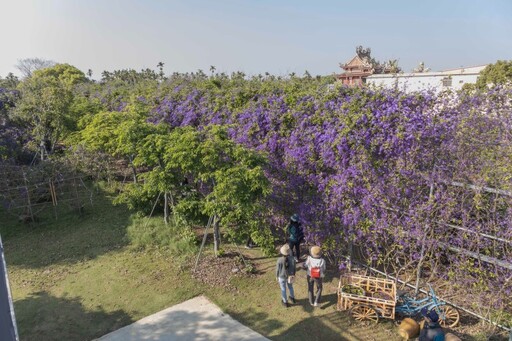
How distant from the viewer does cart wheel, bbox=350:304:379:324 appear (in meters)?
6.34

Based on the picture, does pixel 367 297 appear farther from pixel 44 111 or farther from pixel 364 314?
pixel 44 111

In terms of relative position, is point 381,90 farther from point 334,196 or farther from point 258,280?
point 258,280

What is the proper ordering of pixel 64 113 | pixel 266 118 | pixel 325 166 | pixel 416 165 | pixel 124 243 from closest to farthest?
pixel 416 165 → pixel 325 166 → pixel 266 118 → pixel 124 243 → pixel 64 113

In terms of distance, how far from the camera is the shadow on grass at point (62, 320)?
6.37 meters

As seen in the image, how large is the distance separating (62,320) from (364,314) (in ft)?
18.6

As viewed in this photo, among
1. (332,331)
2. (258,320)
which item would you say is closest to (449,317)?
(332,331)

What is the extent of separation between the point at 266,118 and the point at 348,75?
2682 cm

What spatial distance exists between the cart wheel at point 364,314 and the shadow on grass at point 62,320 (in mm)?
4212

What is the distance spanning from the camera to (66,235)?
1067 centimetres

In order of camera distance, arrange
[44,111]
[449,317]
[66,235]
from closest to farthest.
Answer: [449,317] → [66,235] → [44,111]

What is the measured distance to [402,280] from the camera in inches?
280

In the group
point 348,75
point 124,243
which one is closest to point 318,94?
point 124,243

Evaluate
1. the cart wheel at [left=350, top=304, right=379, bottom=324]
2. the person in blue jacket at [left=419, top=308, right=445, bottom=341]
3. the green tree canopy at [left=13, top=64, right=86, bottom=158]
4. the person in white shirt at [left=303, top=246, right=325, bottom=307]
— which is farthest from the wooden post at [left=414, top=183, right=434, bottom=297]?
the green tree canopy at [left=13, top=64, right=86, bottom=158]

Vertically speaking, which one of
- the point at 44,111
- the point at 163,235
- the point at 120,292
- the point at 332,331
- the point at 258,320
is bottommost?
the point at 332,331
